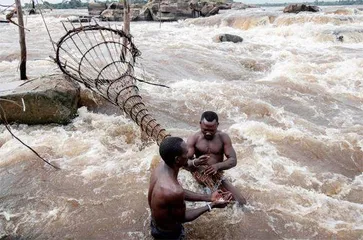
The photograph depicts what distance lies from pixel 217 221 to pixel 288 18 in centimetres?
1884

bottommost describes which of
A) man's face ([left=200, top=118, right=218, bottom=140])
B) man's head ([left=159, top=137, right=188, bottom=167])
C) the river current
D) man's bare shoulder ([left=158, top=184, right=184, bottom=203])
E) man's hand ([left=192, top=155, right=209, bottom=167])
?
the river current

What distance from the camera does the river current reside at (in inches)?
142

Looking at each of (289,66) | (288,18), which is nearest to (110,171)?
(289,66)

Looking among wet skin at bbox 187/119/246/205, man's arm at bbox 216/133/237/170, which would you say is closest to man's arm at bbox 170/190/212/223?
wet skin at bbox 187/119/246/205

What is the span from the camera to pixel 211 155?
155 inches

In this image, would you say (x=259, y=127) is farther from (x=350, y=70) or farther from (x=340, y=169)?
(x=350, y=70)

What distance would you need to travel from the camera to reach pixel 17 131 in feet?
19.5

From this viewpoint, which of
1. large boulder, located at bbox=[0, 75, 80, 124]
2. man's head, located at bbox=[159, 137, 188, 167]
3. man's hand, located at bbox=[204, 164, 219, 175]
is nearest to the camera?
man's head, located at bbox=[159, 137, 188, 167]

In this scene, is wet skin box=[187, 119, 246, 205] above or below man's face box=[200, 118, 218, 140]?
below

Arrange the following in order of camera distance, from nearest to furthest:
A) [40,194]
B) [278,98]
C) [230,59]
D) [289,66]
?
1. [40,194]
2. [278,98]
3. [289,66]
4. [230,59]

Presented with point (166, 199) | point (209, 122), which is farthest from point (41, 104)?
point (166, 199)

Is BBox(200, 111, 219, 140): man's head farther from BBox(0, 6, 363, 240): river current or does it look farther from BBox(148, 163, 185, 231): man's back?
BBox(148, 163, 185, 231): man's back

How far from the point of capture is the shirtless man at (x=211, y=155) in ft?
12.2

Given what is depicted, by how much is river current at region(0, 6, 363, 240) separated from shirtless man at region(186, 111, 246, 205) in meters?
0.28
